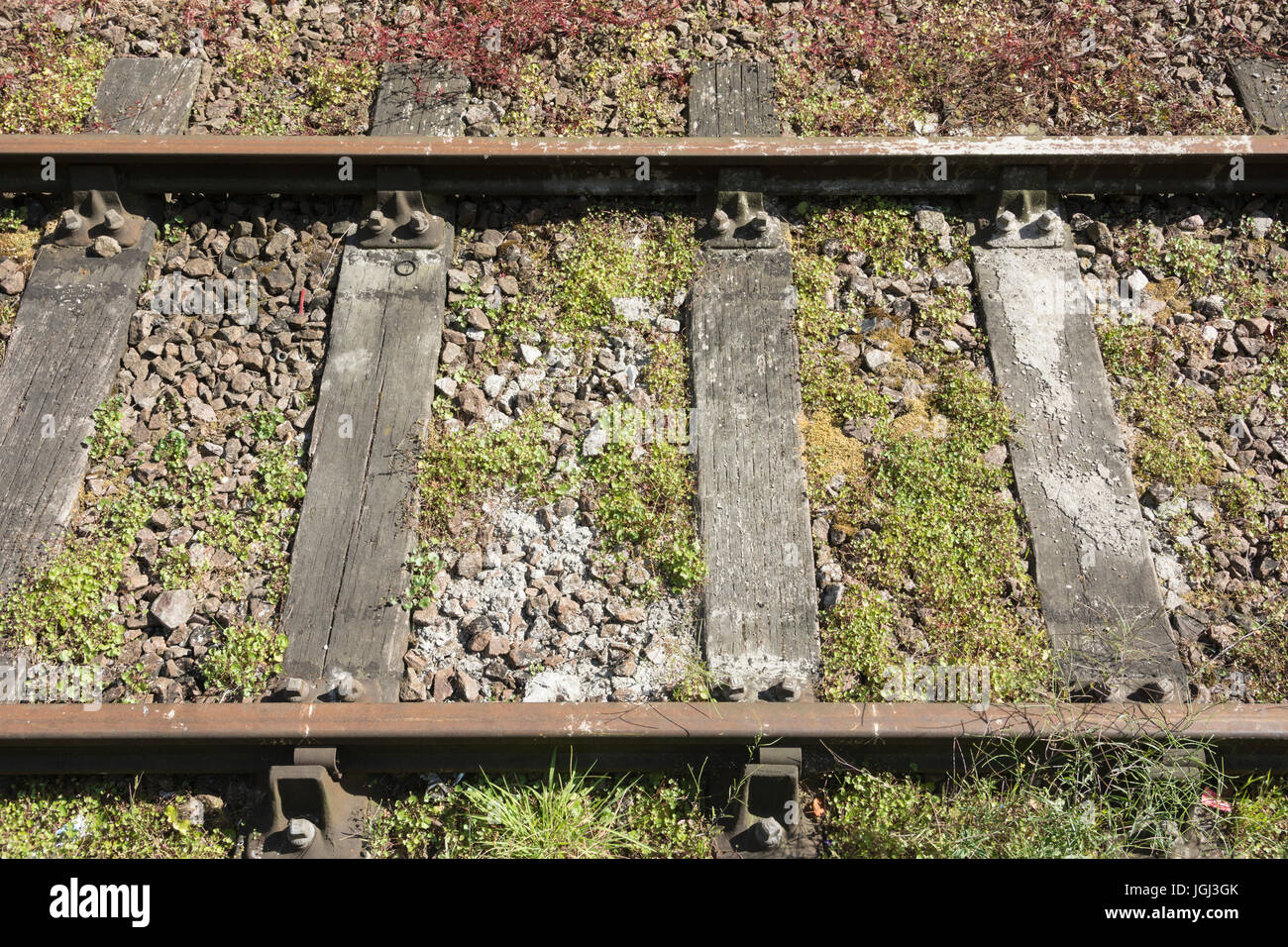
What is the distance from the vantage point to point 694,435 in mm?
4785

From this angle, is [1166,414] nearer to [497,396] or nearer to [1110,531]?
[1110,531]

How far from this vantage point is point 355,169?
5379 millimetres

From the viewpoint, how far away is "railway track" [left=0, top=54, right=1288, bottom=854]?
3.80 meters

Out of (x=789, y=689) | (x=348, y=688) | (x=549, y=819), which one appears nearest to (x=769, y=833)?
(x=789, y=689)

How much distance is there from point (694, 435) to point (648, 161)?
5.23 feet

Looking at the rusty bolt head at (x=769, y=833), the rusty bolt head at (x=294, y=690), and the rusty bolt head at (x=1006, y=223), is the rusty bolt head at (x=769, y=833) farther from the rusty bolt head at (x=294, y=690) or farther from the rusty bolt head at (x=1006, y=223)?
the rusty bolt head at (x=1006, y=223)

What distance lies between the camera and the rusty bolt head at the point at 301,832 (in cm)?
377

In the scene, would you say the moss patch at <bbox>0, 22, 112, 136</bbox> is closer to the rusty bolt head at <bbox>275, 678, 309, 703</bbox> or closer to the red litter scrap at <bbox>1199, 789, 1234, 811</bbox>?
the rusty bolt head at <bbox>275, 678, 309, 703</bbox>

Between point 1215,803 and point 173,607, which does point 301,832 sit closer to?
point 173,607

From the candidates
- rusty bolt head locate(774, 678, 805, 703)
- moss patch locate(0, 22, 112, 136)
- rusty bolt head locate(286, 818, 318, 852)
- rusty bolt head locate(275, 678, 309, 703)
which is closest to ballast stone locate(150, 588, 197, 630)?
rusty bolt head locate(275, 678, 309, 703)

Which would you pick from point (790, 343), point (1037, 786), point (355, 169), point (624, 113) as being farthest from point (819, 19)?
point (1037, 786)

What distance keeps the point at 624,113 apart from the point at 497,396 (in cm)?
211

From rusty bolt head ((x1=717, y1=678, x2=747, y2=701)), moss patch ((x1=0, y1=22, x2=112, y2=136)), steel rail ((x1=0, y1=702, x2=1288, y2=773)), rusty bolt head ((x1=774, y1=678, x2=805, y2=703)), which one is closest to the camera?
steel rail ((x1=0, y1=702, x2=1288, y2=773))

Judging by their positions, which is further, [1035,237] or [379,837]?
[1035,237]
